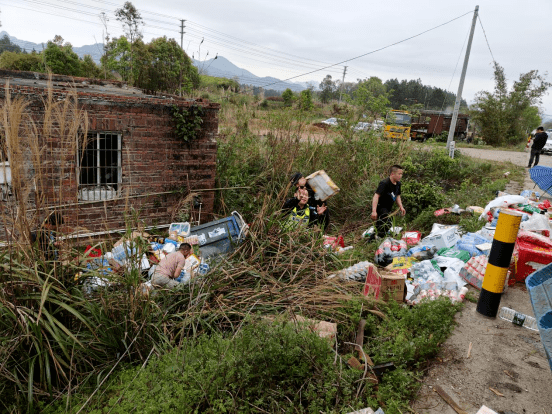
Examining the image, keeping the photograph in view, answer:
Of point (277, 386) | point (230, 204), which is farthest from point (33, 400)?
point (230, 204)

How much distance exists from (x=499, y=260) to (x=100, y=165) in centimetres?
602

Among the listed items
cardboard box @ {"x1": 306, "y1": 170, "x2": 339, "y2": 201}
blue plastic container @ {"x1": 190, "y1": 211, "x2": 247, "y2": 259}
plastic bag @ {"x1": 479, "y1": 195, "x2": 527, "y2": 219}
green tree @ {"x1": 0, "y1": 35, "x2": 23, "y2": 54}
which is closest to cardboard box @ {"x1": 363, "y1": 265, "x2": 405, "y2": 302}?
blue plastic container @ {"x1": 190, "y1": 211, "x2": 247, "y2": 259}

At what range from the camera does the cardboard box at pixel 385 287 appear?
381cm

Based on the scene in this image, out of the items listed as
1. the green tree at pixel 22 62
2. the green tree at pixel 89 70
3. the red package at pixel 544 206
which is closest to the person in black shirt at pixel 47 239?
the red package at pixel 544 206

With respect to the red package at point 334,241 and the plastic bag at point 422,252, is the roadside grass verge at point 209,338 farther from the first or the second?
the plastic bag at point 422,252

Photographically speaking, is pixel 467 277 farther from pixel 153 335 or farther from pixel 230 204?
pixel 230 204

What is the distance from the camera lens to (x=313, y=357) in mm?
2688

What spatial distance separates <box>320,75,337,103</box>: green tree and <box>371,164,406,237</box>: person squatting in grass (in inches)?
1433

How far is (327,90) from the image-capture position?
44.1 meters

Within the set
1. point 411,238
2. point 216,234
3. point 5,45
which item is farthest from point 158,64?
point 5,45

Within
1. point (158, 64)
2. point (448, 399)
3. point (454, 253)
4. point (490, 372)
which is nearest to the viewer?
point (448, 399)

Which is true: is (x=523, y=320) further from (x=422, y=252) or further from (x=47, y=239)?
(x=47, y=239)

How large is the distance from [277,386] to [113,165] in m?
5.23

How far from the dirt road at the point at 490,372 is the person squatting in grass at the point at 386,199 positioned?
A: 2624 mm
